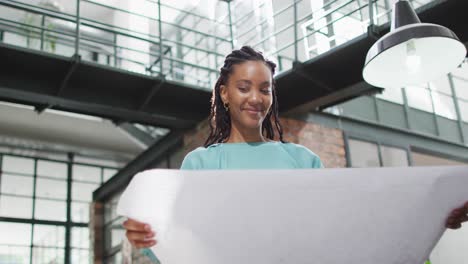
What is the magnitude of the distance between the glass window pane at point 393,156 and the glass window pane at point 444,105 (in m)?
1.10

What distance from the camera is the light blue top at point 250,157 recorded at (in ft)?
3.59

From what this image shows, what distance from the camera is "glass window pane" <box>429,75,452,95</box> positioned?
6.50m

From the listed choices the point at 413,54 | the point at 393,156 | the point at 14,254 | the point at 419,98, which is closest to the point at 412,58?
the point at 413,54

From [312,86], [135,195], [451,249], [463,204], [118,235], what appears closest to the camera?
[135,195]

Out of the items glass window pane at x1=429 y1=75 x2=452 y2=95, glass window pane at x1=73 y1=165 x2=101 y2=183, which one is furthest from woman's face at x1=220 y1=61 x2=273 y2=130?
glass window pane at x1=73 y1=165 x2=101 y2=183

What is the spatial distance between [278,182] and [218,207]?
88 millimetres

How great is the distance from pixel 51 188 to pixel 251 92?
9.25 meters

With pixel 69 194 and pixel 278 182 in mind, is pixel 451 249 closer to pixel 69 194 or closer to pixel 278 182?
pixel 278 182

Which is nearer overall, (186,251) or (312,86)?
(186,251)

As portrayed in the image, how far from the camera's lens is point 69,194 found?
9828 mm

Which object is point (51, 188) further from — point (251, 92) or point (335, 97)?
point (251, 92)

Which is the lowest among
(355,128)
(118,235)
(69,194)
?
(118,235)

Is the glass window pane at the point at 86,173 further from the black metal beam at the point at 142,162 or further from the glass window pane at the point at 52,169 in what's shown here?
the black metal beam at the point at 142,162

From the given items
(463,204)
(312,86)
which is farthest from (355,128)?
(463,204)
